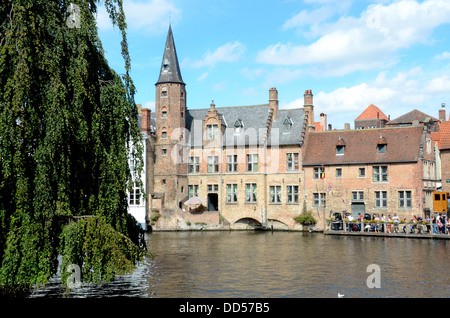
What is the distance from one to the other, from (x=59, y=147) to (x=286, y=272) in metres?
12.3

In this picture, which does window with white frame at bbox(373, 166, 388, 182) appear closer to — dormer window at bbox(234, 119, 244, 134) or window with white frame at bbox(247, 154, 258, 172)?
window with white frame at bbox(247, 154, 258, 172)

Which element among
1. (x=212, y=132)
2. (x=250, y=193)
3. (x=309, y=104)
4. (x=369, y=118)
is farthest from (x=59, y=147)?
(x=369, y=118)

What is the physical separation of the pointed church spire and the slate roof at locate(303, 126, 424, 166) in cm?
1419

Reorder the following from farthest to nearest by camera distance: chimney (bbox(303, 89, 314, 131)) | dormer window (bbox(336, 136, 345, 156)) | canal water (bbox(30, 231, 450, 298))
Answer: chimney (bbox(303, 89, 314, 131)), dormer window (bbox(336, 136, 345, 156)), canal water (bbox(30, 231, 450, 298))

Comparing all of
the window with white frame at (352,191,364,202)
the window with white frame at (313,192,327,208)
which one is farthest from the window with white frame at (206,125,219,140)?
the window with white frame at (352,191,364,202)

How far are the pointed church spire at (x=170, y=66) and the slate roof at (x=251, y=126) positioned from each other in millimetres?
5026

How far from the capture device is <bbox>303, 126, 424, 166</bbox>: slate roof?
42938 mm

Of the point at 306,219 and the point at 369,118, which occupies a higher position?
the point at 369,118

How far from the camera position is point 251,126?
48969 millimetres

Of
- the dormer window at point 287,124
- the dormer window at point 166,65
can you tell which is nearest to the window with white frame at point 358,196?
the dormer window at point 287,124

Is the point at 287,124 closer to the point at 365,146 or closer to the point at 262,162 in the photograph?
the point at 262,162

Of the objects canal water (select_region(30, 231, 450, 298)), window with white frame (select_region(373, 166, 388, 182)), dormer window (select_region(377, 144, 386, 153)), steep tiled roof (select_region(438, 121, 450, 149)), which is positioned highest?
steep tiled roof (select_region(438, 121, 450, 149))

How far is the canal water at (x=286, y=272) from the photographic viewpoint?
697 inches
